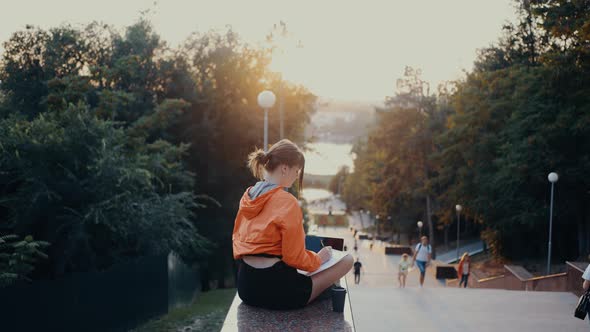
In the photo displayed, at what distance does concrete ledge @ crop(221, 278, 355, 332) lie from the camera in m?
4.71

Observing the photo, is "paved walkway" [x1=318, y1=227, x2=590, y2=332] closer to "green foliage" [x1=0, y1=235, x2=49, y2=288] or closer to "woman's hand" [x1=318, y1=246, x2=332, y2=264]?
"woman's hand" [x1=318, y1=246, x2=332, y2=264]

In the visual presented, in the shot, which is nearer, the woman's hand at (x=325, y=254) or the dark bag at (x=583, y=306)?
the woman's hand at (x=325, y=254)

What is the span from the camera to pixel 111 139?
1371cm

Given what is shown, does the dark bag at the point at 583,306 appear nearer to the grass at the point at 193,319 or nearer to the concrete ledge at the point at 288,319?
the concrete ledge at the point at 288,319

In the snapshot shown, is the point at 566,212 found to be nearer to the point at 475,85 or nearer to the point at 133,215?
the point at 475,85

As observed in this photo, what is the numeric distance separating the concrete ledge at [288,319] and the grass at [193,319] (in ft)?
25.0

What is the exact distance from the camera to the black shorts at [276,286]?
16.5 feet

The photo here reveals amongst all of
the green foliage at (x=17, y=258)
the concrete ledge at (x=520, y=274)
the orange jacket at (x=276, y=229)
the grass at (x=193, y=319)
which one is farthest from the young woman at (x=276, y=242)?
the concrete ledge at (x=520, y=274)

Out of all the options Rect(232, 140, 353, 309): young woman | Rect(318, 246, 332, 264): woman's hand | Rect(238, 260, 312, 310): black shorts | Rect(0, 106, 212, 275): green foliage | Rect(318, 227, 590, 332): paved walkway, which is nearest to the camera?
Rect(232, 140, 353, 309): young woman

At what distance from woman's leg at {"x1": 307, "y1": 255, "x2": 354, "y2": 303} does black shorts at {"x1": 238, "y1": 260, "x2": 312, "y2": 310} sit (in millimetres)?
71

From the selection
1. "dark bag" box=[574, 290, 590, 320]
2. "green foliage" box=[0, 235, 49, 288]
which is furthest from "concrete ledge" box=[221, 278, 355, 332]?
"green foliage" box=[0, 235, 49, 288]

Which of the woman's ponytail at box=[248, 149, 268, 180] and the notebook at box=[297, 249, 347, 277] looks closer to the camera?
the woman's ponytail at box=[248, 149, 268, 180]

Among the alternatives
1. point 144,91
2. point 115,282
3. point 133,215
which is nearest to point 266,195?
point 115,282

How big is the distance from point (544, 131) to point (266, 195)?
75.1 feet
